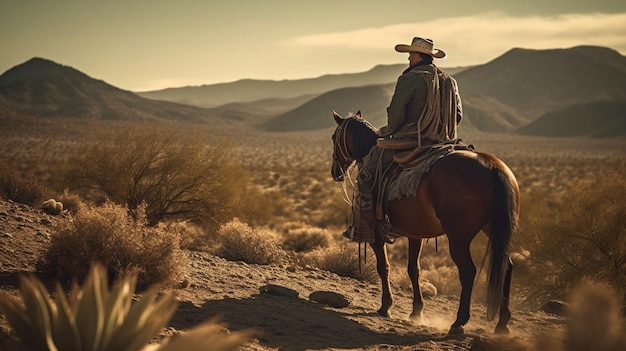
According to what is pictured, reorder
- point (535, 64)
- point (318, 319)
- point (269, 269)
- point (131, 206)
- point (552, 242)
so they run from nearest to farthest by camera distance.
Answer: point (318, 319), point (269, 269), point (552, 242), point (131, 206), point (535, 64)

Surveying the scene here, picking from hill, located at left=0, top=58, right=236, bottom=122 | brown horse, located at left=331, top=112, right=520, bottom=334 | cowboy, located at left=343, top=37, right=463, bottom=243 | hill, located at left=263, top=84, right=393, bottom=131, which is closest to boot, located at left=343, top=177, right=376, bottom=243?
cowboy, located at left=343, top=37, right=463, bottom=243

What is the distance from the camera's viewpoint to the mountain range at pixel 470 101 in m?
124

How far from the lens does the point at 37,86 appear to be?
142625 mm

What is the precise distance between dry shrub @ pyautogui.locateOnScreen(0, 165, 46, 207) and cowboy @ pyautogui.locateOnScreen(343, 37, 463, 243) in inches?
269

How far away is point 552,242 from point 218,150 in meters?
8.20

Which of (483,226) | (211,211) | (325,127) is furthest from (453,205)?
(325,127)

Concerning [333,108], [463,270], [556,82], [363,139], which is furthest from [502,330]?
[556,82]

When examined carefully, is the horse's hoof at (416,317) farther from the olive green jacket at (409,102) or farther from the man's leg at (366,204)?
the olive green jacket at (409,102)

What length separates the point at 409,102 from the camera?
7539 mm

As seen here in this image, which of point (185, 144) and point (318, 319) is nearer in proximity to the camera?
point (318, 319)

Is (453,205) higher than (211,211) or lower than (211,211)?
higher

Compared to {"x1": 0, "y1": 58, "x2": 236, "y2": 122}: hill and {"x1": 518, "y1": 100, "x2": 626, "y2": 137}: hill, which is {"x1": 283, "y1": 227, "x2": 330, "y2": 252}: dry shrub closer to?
{"x1": 518, "y1": 100, "x2": 626, "y2": 137}: hill

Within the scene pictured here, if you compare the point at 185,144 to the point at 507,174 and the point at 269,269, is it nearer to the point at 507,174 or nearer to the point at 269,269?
the point at 269,269

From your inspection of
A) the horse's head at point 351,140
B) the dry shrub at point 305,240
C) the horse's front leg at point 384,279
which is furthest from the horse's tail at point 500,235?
the dry shrub at point 305,240
